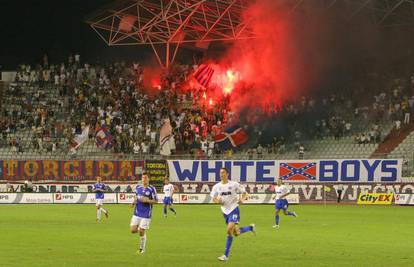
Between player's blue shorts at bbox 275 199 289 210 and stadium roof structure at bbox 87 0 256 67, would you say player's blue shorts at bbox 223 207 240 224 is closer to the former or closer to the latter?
player's blue shorts at bbox 275 199 289 210

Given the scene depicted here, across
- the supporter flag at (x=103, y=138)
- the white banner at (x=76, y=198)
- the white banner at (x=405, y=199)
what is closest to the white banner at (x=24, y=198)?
the white banner at (x=76, y=198)

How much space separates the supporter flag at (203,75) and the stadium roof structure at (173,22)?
2227 mm

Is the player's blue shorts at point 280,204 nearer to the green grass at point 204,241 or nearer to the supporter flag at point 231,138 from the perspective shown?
the green grass at point 204,241

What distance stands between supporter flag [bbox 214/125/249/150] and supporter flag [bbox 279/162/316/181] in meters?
5.64

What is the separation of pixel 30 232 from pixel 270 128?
3042cm

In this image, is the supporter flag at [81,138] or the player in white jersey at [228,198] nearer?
the player in white jersey at [228,198]

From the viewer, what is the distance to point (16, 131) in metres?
61.1

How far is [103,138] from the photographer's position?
57.8m

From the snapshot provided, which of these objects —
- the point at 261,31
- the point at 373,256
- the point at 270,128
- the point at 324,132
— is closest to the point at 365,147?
the point at 324,132

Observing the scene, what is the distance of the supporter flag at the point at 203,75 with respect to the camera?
208 ft

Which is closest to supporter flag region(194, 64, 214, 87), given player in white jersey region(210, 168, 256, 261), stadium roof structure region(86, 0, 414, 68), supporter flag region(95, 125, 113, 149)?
stadium roof structure region(86, 0, 414, 68)

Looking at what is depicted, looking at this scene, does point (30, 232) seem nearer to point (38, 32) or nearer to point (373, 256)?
point (373, 256)

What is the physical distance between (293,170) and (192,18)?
16.2m

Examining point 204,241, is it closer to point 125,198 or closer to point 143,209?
→ point 143,209
